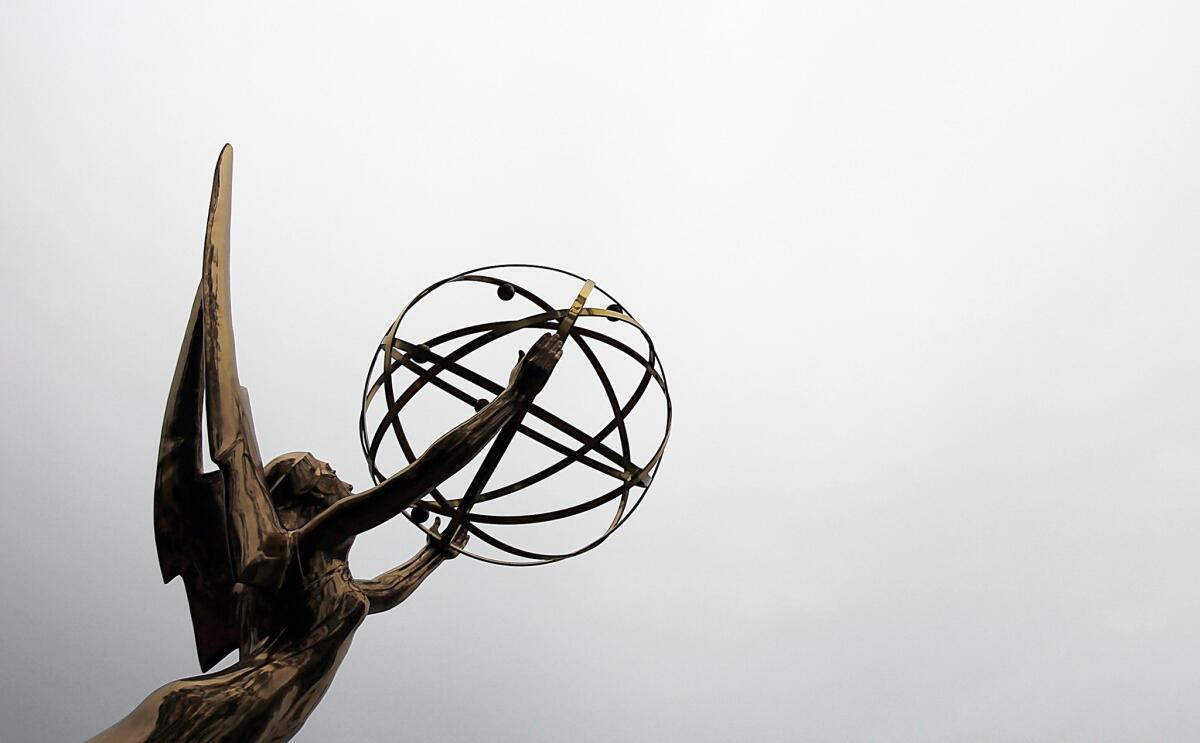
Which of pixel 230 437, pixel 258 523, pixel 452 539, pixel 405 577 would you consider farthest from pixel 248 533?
pixel 452 539

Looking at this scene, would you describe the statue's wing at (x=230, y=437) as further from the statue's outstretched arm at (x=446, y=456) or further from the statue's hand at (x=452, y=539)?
the statue's hand at (x=452, y=539)

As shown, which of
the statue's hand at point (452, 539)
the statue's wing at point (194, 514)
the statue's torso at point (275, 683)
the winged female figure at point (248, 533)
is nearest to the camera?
the statue's torso at point (275, 683)

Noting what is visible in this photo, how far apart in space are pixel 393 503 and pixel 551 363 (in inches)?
21.6

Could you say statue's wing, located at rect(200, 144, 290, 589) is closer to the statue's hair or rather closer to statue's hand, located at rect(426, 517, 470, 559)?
the statue's hair

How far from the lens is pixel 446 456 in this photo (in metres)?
2.61

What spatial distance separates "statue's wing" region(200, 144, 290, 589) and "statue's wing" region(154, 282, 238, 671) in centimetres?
27

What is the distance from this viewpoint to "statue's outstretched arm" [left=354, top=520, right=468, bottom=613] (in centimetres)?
319

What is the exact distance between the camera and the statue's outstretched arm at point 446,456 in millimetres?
2617

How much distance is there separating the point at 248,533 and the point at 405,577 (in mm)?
721

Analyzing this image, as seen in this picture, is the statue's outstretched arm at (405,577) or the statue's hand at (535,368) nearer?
the statue's hand at (535,368)

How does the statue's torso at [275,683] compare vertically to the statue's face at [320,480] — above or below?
below

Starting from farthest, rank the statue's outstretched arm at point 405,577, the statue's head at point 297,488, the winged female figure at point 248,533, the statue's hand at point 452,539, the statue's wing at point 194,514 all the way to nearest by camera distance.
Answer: the statue's hand at point 452,539 < the statue's outstretched arm at point 405,577 < the statue's head at point 297,488 < the statue's wing at point 194,514 < the winged female figure at point 248,533

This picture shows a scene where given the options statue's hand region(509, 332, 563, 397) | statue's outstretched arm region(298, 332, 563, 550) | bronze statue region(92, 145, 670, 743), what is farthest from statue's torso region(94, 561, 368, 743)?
statue's hand region(509, 332, 563, 397)

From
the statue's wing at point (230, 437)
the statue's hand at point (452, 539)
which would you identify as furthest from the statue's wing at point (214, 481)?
the statue's hand at point (452, 539)
